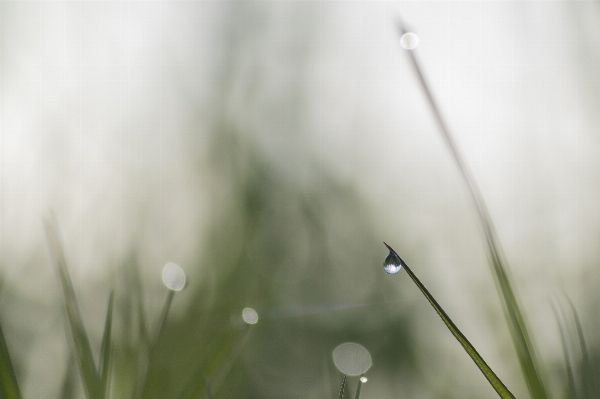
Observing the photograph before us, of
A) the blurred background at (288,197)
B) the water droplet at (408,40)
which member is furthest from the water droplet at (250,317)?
the water droplet at (408,40)

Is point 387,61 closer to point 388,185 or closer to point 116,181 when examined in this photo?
point 388,185

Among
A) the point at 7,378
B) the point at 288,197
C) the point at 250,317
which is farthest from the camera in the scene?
the point at 288,197

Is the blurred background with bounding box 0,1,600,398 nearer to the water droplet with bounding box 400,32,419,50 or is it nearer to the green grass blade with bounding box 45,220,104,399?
the green grass blade with bounding box 45,220,104,399

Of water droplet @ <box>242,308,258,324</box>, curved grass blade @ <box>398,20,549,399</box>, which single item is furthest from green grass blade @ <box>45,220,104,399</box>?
curved grass blade @ <box>398,20,549,399</box>

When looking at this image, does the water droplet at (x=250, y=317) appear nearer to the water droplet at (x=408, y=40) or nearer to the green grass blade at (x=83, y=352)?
the green grass blade at (x=83, y=352)

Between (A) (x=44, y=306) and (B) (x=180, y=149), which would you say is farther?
(B) (x=180, y=149)

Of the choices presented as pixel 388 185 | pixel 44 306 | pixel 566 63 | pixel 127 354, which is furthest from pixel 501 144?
pixel 44 306

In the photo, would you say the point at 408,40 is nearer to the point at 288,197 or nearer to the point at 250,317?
the point at 250,317

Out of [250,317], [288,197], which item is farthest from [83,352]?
[288,197]

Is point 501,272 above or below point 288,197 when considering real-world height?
below
